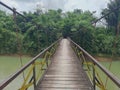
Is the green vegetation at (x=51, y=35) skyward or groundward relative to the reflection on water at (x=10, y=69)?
skyward

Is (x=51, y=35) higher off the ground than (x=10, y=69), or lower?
higher

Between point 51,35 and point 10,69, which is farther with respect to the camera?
point 51,35

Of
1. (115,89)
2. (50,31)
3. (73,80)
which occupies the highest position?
(50,31)

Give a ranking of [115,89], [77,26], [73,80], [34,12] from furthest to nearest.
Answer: [34,12], [77,26], [115,89], [73,80]

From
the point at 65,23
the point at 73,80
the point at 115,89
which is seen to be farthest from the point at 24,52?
the point at 73,80

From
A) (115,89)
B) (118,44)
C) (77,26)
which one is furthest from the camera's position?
(118,44)

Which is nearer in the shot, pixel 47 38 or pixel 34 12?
pixel 47 38

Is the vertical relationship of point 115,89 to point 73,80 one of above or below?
below

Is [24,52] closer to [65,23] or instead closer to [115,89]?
[65,23]

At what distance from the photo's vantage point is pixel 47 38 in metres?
23.9

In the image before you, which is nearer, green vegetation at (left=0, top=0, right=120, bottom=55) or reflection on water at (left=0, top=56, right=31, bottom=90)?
reflection on water at (left=0, top=56, right=31, bottom=90)

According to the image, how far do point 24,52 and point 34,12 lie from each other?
5.70 m

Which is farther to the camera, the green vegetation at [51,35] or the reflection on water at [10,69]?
the green vegetation at [51,35]

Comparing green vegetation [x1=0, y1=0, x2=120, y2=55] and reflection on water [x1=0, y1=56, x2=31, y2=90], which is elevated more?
green vegetation [x1=0, y1=0, x2=120, y2=55]
